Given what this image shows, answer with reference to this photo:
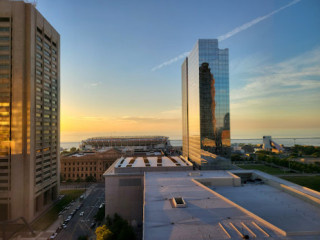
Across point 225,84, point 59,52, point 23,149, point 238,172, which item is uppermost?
point 59,52

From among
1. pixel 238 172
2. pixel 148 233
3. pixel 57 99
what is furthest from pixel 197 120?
pixel 148 233

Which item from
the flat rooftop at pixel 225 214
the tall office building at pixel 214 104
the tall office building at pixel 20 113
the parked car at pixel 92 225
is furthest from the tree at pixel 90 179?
the flat rooftop at pixel 225 214

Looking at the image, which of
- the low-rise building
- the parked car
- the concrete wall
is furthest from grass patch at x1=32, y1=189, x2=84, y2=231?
the concrete wall

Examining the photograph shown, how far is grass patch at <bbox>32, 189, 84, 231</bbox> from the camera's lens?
136 ft

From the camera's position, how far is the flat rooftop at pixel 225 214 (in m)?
14.0

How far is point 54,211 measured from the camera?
48844 mm

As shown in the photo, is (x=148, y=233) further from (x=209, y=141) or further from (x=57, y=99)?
(x=57, y=99)

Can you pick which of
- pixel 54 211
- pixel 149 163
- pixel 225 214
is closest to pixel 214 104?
pixel 149 163

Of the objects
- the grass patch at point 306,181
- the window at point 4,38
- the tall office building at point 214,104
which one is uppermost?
the window at point 4,38

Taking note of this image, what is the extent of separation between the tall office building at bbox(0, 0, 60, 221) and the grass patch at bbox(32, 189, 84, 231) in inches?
80.1

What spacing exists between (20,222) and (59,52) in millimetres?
46229

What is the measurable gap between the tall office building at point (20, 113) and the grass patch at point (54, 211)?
2.03 m

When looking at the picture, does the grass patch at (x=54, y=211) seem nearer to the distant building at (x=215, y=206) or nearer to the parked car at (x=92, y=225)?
the parked car at (x=92, y=225)

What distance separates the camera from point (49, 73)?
5306 centimetres
